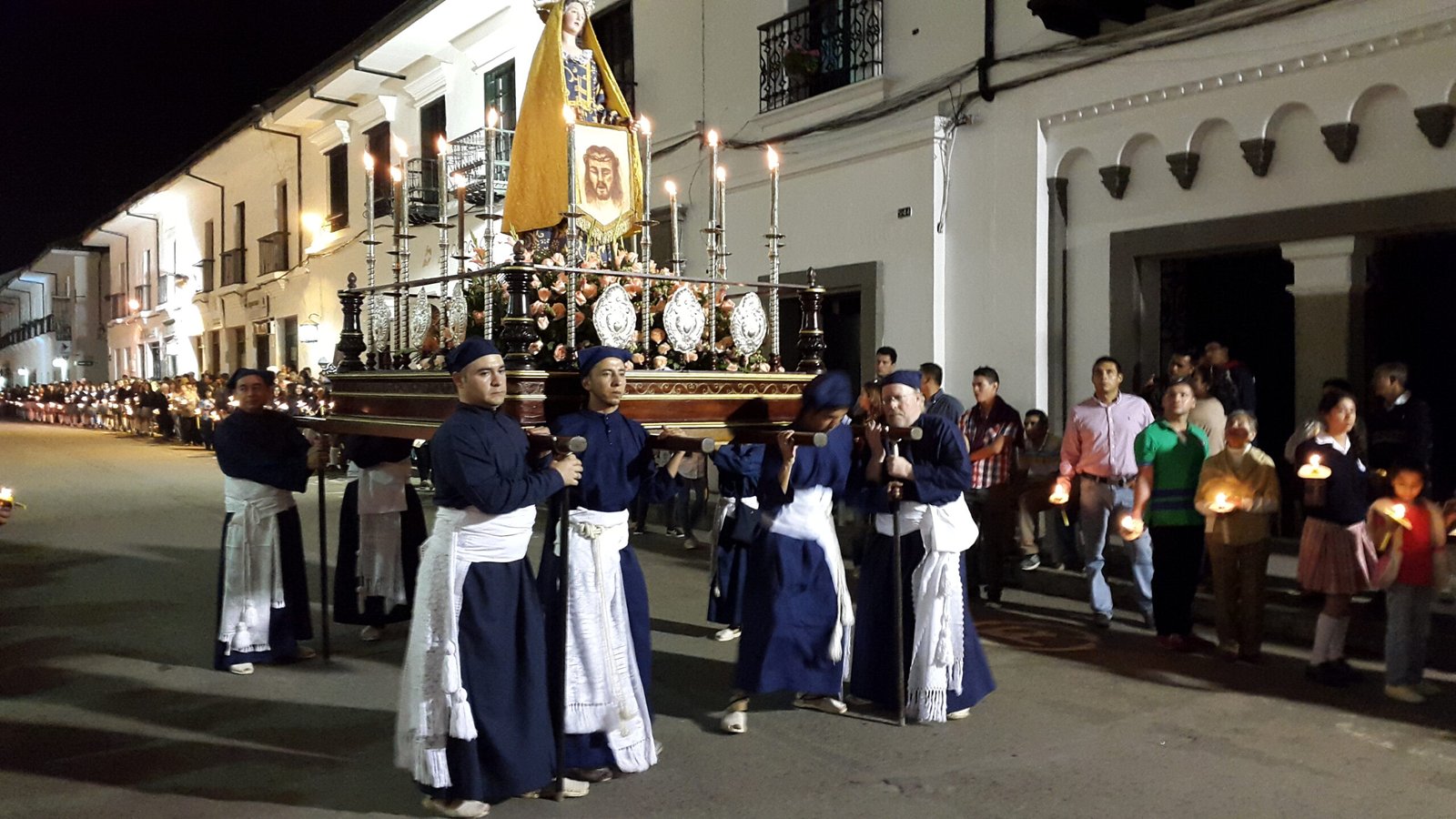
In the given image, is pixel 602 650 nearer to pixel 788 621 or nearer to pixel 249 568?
pixel 788 621

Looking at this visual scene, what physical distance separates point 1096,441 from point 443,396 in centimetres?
452

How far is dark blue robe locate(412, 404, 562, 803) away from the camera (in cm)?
416

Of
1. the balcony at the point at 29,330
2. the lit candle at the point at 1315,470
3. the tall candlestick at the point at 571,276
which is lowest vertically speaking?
the lit candle at the point at 1315,470

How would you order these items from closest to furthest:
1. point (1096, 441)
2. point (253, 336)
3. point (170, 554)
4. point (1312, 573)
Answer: point (1312, 573) < point (1096, 441) < point (170, 554) < point (253, 336)

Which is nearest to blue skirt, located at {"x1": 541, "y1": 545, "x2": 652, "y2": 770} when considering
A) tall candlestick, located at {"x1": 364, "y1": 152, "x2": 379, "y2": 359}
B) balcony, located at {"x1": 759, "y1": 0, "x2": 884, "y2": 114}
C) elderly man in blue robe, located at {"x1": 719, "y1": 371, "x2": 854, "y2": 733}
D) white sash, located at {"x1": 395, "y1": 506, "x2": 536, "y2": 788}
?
white sash, located at {"x1": 395, "y1": 506, "x2": 536, "y2": 788}

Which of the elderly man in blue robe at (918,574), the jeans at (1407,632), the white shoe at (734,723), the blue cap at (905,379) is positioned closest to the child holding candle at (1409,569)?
the jeans at (1407,632)

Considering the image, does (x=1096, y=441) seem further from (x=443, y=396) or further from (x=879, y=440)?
(x=443, y=396)

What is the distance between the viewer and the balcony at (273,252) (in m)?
25.0

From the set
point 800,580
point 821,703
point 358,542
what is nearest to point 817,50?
point 358,542

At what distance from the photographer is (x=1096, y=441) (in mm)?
7508

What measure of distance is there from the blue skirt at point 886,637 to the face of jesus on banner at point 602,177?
98.5 inches

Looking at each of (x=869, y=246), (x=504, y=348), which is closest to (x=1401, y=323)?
(x=869, y=246)

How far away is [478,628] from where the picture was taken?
4195 millimetres

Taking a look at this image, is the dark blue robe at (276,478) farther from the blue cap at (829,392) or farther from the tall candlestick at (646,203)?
the blue cap at (829,392)
